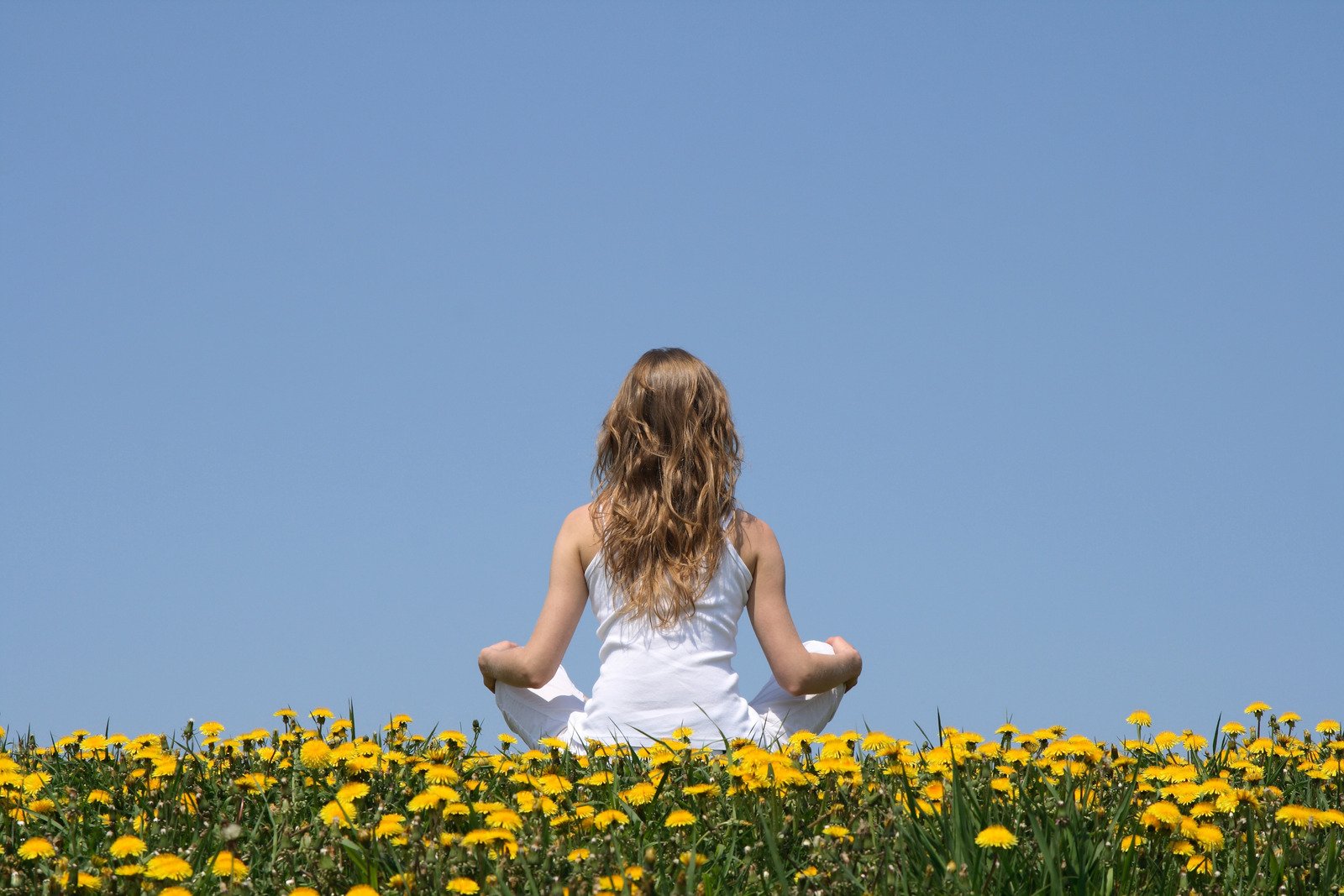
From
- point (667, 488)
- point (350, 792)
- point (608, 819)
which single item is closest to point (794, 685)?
point (667, 488)

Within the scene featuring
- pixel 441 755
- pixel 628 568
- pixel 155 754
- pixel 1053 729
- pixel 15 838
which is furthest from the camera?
pixel 628 568

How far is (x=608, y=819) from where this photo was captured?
3.97 metres

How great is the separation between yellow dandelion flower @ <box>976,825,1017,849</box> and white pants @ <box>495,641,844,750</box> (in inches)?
105

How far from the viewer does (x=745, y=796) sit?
14.4 ft

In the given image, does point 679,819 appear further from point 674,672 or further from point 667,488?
point 667,488

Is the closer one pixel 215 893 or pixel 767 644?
pixel 215 893

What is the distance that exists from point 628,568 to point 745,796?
1963 millimetres

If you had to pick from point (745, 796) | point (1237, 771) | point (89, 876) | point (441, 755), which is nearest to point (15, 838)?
point (89, 876)

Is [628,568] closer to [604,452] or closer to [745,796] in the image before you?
[604,452]

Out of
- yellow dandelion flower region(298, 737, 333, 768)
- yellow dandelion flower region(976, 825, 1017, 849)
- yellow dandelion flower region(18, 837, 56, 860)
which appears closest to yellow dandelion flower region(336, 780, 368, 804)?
yellow dandelion flower region(298, 737, 333, 768)

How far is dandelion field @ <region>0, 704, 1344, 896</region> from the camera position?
12.4 feet

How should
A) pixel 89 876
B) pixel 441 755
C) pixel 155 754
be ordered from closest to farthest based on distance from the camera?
pixel 89 876, pixel 441 755, pixel 155 754

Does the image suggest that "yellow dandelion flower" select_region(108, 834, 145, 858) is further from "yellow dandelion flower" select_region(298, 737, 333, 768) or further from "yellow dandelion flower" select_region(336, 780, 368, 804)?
"yellow dandelion flower" select_region(298, 737, 333, 768)

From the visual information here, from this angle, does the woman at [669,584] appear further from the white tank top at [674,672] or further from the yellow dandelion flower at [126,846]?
the yellow dandelion flower at [126,846]
